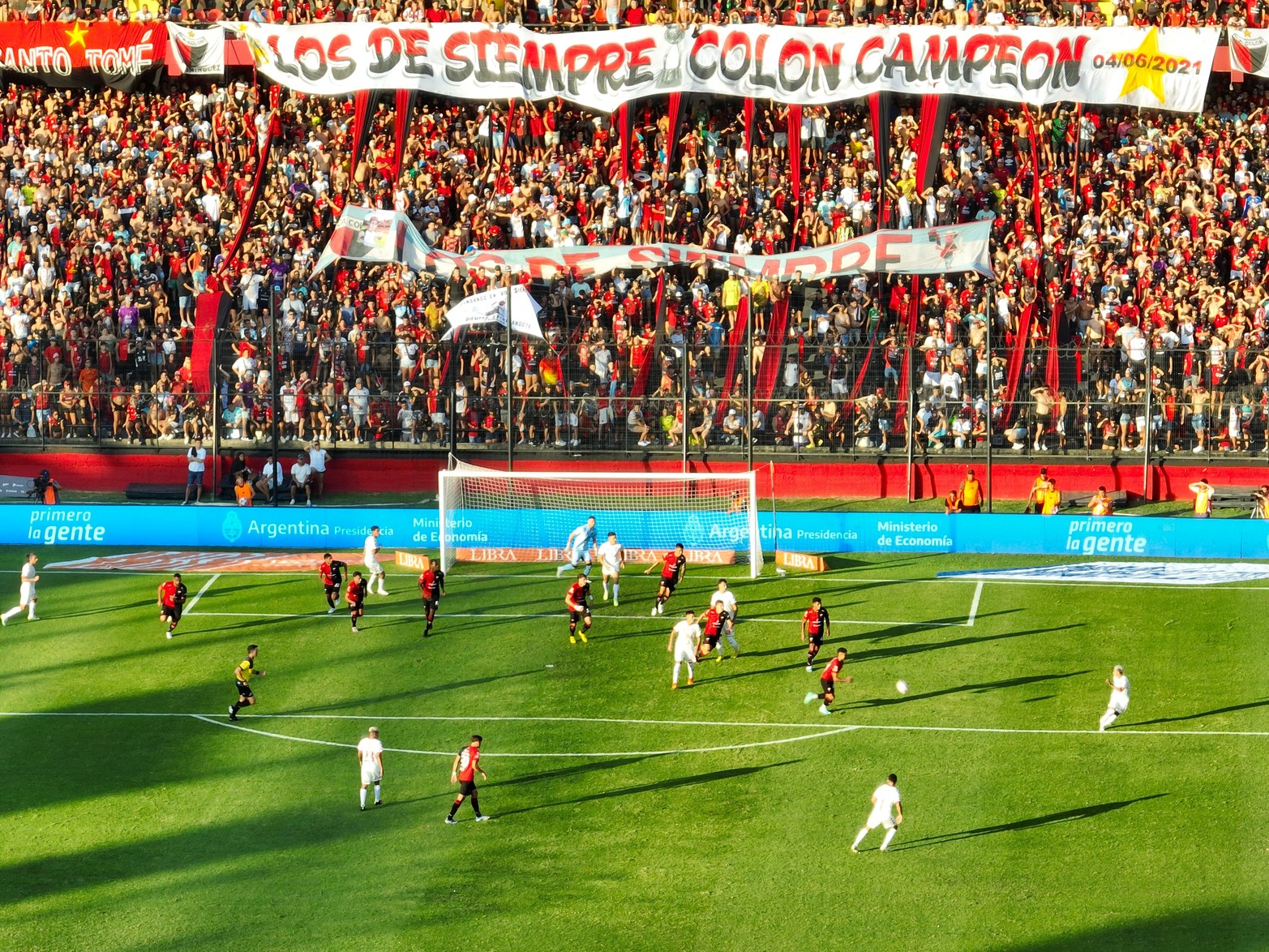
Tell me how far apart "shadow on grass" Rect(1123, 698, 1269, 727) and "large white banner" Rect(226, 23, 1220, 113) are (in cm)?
2259

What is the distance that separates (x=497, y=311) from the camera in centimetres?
4281

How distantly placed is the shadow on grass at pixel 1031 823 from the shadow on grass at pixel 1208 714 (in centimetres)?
291

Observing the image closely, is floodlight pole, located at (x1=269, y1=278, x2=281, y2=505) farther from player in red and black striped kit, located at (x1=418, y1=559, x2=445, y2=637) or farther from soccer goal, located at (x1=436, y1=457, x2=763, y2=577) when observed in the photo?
player in red and black striped kit, located at (x1=418, y1=559, x2=445, y2=637)

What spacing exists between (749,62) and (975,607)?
63.7 ft

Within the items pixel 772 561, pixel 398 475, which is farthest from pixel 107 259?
pixel 772 561

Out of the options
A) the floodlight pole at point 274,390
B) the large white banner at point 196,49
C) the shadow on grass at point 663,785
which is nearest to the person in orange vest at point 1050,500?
the shadow on grass at point 663,785

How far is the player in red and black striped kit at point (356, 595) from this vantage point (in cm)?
3447

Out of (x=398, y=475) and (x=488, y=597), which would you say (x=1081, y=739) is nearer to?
(x=488, y=597)

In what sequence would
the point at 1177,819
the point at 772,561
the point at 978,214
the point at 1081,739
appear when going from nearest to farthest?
the point at 1177,819 < the point at 1081,739 < the point at 772,561 < the point at 978,214

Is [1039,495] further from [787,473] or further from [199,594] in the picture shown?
[199,594]

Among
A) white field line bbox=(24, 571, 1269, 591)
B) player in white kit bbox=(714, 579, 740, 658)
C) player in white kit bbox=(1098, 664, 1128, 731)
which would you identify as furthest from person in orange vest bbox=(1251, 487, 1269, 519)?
player in white kit bbox=(714, 579, 740, 658)

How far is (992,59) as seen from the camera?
159 feet

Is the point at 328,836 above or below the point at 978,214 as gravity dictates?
below

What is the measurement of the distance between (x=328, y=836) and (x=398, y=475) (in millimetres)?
18827
